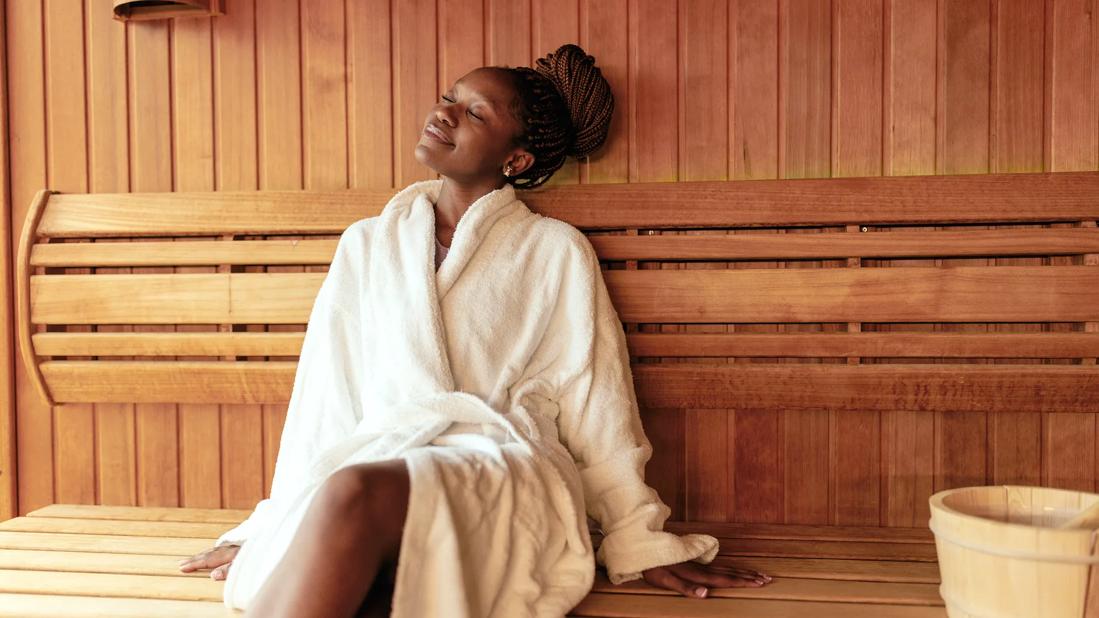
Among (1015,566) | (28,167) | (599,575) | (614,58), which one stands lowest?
(599,575)

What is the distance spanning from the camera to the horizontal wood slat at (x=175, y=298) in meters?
2.05

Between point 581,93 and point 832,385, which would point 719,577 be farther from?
point 581,93

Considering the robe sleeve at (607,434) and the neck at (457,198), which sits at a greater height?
the neck at (457,198)

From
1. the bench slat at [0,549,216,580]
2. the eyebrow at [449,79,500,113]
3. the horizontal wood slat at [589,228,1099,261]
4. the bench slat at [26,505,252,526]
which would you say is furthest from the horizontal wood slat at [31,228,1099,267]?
the bench slat at [0,549,216,580]

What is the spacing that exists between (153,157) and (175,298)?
1.18 ft

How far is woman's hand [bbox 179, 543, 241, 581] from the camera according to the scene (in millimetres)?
1648

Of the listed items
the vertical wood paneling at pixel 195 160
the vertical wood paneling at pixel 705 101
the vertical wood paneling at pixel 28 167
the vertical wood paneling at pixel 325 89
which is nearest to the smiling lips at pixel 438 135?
the vertical wood paneling at pixel 325 89

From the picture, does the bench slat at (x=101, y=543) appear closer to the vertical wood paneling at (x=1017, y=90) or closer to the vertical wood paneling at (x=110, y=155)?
the vertical wood paneling at (x=110, y=155)

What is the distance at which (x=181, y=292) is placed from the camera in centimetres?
210

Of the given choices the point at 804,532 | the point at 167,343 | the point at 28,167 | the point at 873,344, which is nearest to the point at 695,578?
the point at 804,532

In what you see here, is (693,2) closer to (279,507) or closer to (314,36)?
(314,36)

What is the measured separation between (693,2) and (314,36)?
0.88 m

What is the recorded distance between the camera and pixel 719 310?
1.93 meters

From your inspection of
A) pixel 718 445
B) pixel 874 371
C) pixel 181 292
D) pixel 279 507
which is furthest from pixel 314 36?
pixel 874 371
